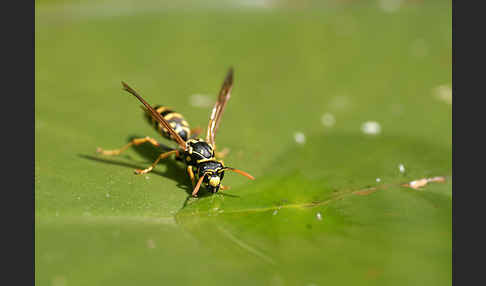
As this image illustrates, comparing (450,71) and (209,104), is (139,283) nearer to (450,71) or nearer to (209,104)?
(209,104)

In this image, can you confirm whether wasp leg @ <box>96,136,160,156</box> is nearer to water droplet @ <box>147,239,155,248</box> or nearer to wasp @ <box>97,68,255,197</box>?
wasp @ <box>97,68,255,197</box>

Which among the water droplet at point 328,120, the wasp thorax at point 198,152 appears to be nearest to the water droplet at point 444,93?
the water droplet at point 328,120

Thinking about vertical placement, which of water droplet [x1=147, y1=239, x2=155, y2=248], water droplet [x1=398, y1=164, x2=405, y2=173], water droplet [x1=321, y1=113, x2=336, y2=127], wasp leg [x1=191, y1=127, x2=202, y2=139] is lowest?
water droplet [x1=147, y1=239, x2=155, y2=248]

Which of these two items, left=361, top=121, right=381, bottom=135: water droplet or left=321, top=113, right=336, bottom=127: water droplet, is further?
left=321, top=113, right=336, bottom=127: water droplet

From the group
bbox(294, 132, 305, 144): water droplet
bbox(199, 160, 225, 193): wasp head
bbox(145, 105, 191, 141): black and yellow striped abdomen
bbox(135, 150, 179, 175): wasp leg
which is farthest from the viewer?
bbox(294, 132, 305, 144): water droplet

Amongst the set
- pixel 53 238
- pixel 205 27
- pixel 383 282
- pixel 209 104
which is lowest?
pixel 383 282

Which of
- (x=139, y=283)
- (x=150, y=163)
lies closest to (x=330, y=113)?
(x=150, y=163)

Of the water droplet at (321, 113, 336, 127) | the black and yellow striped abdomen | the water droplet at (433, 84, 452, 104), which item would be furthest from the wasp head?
the water droplet at (433, 84, 452, 104)
